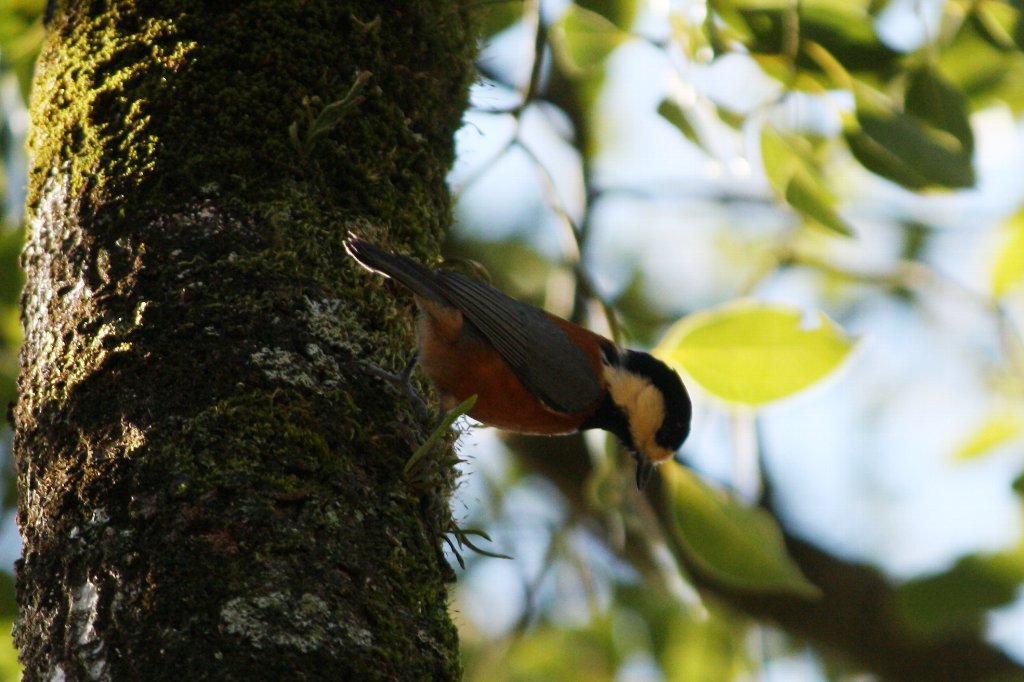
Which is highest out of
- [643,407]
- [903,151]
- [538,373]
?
[903,151]

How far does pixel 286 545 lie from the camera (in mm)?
1676

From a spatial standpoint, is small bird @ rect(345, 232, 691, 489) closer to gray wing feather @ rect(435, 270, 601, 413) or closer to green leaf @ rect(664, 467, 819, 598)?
gray wing feather @ rect(435, 270, 601, 413)

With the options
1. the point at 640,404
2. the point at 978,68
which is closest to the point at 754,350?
the point at 640,404

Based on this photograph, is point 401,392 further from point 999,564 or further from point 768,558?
point 999,564

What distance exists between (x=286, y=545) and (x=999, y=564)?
2799 millimetres

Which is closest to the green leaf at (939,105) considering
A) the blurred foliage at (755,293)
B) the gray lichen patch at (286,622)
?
the blurred foliage at (755,293)

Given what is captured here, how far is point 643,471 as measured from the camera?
365 cm

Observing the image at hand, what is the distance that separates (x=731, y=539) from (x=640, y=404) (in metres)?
0.84

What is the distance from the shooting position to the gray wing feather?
312 centimetres

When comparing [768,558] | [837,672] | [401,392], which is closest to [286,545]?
[401,392]

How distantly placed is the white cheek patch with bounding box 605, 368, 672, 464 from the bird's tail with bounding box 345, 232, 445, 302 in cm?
123

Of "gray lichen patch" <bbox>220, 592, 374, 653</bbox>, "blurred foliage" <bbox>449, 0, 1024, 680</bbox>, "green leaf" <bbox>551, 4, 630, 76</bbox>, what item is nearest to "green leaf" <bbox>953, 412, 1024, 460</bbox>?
"blurred foliage" <bbox>449, 0, 1024, 680</bbox>

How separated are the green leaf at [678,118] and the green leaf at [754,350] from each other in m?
0.48

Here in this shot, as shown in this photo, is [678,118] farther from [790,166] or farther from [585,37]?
[585,37]
